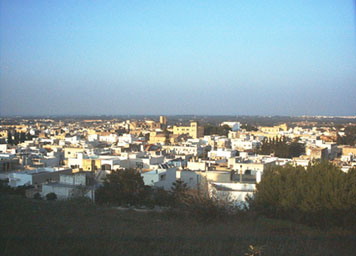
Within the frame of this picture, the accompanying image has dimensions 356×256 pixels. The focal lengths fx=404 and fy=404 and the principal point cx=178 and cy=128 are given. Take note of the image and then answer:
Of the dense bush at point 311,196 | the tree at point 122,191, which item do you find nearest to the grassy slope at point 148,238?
the dense bush at point 311,196

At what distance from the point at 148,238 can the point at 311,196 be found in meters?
5.94

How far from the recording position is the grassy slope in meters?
4.64

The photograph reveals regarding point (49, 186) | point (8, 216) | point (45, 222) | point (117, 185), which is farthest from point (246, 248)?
point (49, 186)

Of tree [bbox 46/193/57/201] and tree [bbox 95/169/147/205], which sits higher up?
tree [bbox 95/169/147/205]

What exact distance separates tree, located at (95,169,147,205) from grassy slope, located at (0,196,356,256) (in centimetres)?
A: 630

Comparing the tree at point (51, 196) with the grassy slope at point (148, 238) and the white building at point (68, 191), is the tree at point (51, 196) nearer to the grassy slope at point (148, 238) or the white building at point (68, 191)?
the white building at point (68, 191)

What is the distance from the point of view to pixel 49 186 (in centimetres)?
1534

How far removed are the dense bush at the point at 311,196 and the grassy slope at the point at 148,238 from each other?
7.68 ft

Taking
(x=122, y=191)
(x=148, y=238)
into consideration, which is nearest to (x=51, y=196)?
(x=122, y=191)

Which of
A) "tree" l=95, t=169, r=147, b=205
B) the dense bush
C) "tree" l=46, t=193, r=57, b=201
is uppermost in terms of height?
the dense bush

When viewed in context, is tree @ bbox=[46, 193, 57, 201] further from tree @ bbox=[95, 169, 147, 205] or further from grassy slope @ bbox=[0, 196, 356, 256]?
grassy slope @ bbox=[0, 196, 356, 256]

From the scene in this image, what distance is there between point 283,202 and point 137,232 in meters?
5.56

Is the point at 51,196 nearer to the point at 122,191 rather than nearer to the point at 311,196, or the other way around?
the point at 122,191

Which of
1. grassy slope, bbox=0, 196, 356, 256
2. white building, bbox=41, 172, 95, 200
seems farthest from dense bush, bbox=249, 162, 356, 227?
white building, bbox=41, 172, 95, 200
